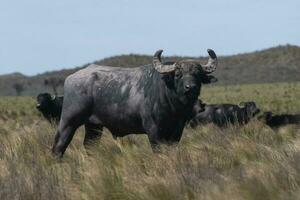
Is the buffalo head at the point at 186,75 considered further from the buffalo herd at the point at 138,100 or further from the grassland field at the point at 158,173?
the grassland field at the point at 158,173

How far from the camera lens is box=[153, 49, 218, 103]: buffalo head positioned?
35.4 ft

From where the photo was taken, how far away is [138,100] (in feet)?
38.0

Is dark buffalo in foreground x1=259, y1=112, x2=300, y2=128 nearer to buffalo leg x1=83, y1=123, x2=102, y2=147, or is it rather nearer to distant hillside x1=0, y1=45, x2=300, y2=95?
buffalo leg x1=83, y1=123, x2=102, y2=147

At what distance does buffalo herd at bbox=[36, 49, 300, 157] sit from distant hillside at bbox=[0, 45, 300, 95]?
71.4m

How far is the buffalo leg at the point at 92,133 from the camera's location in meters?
12.8

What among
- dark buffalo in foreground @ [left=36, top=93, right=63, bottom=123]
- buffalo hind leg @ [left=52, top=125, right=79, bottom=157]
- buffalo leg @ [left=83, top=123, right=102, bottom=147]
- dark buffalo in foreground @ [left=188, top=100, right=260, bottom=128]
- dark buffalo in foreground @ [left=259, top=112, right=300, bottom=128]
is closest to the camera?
buffalo hind leg @ [left=52, top=125, right=79, bottom=157]

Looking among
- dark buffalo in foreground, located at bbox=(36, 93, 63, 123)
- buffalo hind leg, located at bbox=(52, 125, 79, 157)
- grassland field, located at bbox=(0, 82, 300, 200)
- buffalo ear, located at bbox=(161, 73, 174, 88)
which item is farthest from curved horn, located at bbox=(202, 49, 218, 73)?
dark buffalo in foreground, located at bbox=(36, 93, 63, 123)

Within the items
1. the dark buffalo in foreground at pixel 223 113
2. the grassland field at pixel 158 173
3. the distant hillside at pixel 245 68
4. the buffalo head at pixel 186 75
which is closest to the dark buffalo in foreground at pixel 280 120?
the dark buffalo in foreground at pixel 223 113

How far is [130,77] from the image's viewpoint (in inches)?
473

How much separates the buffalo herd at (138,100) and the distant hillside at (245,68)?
2812 inches

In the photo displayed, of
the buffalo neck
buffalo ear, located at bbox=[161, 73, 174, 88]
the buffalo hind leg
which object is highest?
buffalo ear, located at bbox=[161, 73, 174, 88]

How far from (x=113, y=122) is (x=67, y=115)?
3.10 ft

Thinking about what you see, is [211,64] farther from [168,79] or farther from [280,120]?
[280,120]

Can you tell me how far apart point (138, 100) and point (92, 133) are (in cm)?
164
